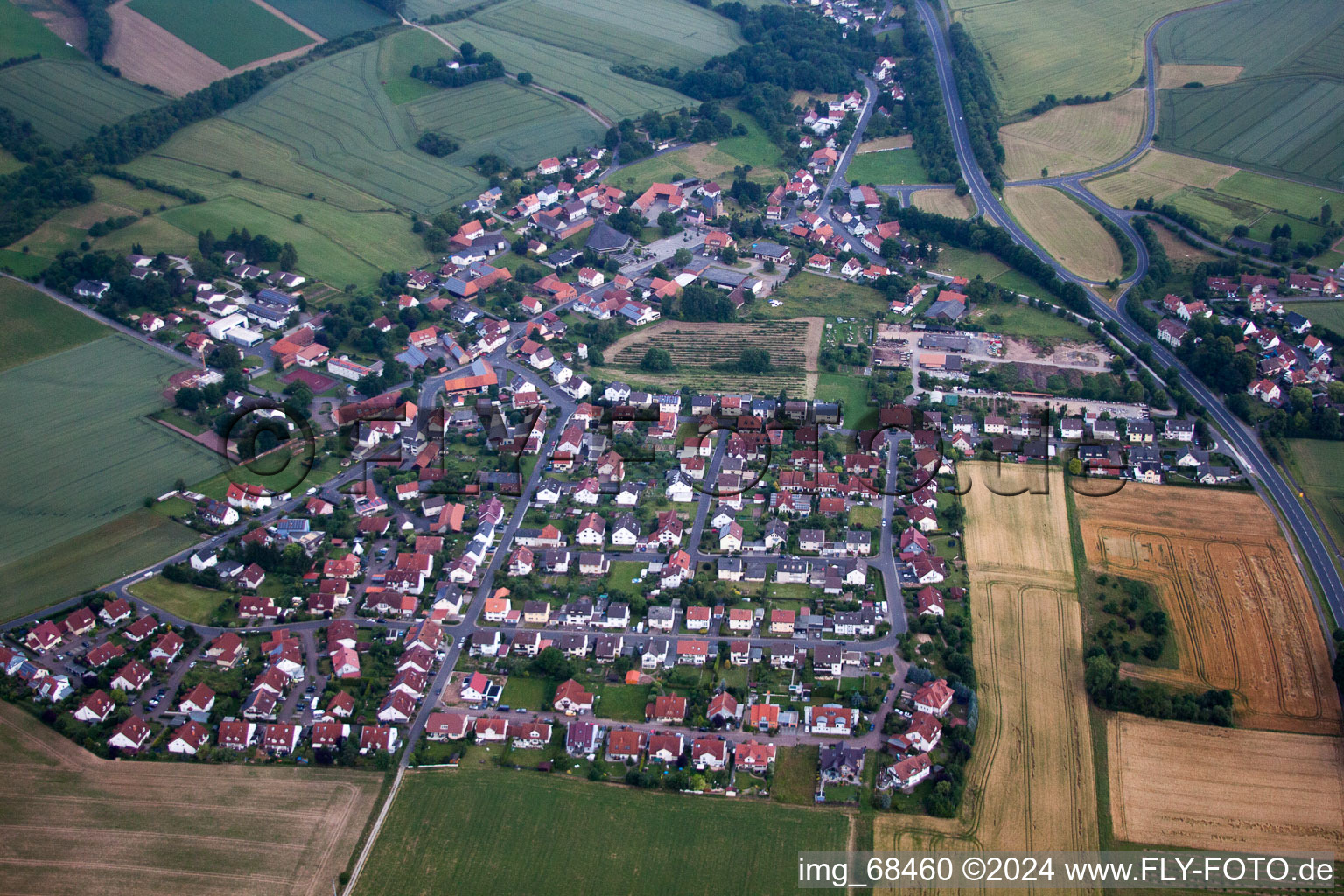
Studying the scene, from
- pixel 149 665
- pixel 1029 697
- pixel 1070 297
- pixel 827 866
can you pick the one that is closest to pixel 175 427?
pixel 149 665

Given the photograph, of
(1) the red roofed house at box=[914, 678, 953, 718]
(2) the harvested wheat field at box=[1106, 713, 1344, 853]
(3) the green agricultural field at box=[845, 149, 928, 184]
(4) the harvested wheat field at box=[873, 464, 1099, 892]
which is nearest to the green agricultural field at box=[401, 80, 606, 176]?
(3) the green agricultural field at box=[845, 149, 928, 184]

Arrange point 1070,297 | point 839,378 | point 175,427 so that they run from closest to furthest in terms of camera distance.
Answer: point 175,427
point 839,378
point 1070,297

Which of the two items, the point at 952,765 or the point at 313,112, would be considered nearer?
the point at 952,765

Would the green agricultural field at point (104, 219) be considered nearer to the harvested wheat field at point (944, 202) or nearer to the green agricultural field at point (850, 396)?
the green agricultural field at point (850, 396)

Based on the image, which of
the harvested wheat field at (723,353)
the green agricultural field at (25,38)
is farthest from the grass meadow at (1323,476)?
the green agricultural field at (25,38)

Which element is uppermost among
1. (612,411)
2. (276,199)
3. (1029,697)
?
(276,199)

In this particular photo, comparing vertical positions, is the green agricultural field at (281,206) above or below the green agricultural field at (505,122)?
below

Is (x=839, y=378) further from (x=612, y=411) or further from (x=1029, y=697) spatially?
(x=1029, y=697)
